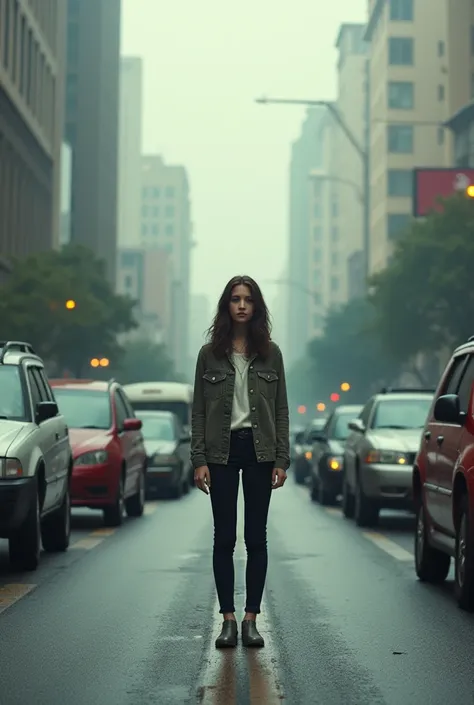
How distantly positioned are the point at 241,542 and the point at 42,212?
64478 mm

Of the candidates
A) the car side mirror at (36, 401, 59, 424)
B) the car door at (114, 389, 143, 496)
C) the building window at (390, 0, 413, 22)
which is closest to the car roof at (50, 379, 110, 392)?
the car door at (114, 389, 143, 496)

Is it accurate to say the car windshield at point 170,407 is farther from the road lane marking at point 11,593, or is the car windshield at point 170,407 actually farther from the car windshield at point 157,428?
the road lane marking at point 11,593

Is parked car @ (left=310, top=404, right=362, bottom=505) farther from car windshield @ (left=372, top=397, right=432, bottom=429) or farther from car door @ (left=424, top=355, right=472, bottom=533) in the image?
car door @ (left=424, top=355, right=472, bottom=533)

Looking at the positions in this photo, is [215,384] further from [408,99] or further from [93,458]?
[408,99]

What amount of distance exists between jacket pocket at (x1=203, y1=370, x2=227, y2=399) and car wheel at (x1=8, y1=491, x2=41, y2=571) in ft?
15.1

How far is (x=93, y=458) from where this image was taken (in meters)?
19.7

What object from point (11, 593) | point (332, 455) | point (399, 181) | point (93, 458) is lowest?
point (11, 593)

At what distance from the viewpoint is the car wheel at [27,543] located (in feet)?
43.4

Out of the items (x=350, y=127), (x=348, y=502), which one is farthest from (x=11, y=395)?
(x=350, y=127)

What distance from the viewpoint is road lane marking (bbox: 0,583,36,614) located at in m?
11.1

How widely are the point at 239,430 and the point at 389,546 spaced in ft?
28.2

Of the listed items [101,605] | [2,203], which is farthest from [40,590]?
[2,203]

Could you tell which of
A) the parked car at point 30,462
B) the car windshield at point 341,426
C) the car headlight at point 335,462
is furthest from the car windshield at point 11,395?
the car windshield at point 341,426

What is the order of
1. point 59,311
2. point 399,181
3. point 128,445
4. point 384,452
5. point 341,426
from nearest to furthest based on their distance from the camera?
point 384,452, point 128,445, point 341,426, point 59,311, point 399,181
